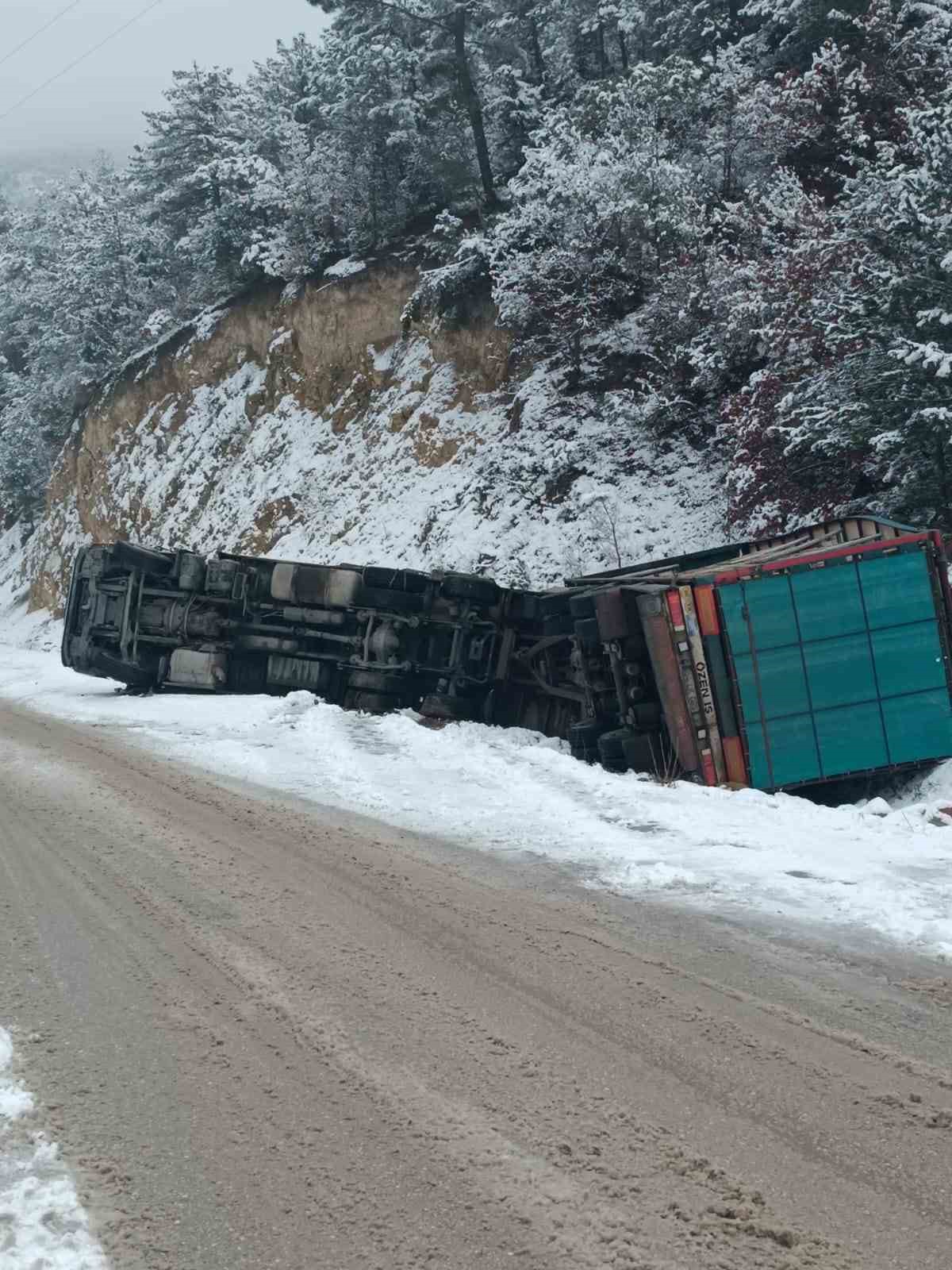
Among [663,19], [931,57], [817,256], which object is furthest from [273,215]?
[817,256]

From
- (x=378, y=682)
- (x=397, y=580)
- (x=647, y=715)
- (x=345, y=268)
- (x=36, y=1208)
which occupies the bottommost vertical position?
(x=36, y=1208)

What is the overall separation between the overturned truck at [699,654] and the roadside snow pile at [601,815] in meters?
0.70

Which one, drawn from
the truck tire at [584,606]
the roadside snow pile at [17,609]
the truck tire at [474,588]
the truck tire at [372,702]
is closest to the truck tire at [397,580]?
the truck tire at [474,588]

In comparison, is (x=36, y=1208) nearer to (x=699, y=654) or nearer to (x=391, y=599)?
(x=699, y=654)

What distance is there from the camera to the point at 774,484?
47.5 ft

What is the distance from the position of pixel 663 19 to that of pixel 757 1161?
3066 centimetres

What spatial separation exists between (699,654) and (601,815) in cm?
257

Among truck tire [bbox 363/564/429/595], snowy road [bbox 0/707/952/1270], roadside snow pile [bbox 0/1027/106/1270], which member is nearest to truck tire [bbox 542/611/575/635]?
truck tire [bbox 363/564/429/595]

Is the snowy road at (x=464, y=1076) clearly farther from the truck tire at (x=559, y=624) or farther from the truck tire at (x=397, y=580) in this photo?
the truck tire at (x=397, y=580)

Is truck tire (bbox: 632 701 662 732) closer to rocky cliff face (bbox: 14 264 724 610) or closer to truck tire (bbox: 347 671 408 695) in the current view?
truck tire (bbox: 347 671 408 695)

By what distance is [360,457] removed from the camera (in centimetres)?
2658

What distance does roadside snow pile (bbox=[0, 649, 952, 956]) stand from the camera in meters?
5.42

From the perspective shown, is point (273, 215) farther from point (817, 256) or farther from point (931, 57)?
point (817, 256)

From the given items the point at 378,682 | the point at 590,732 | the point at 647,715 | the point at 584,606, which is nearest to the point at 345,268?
the point at 378,682
